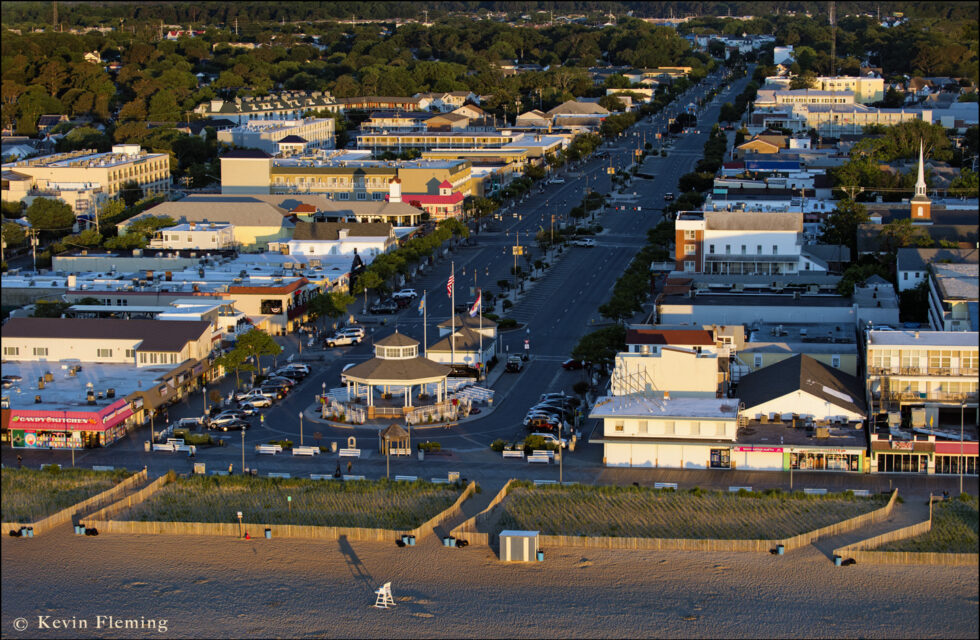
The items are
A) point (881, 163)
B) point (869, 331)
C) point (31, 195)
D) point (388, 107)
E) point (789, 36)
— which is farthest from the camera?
point (789, 36)

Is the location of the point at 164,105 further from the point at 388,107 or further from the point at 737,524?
the point at 737,524

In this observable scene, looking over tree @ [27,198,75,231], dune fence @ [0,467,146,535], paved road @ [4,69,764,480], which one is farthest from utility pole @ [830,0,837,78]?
dune fence @ [0,467,146,535]

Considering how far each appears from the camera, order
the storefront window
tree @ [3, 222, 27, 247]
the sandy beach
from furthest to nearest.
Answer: tree @ [3, 222, 27, 247] < the storefront window < the sandy beach

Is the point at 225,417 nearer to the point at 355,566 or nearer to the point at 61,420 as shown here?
the point at 61,420

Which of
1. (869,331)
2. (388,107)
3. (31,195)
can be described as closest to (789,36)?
(388,107)

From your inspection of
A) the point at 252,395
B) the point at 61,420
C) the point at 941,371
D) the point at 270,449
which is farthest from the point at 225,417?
the point at 941,371

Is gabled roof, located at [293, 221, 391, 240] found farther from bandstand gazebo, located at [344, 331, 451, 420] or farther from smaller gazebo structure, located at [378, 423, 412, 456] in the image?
smaller gazebo structure, located at [378, 423, 412, 456]
